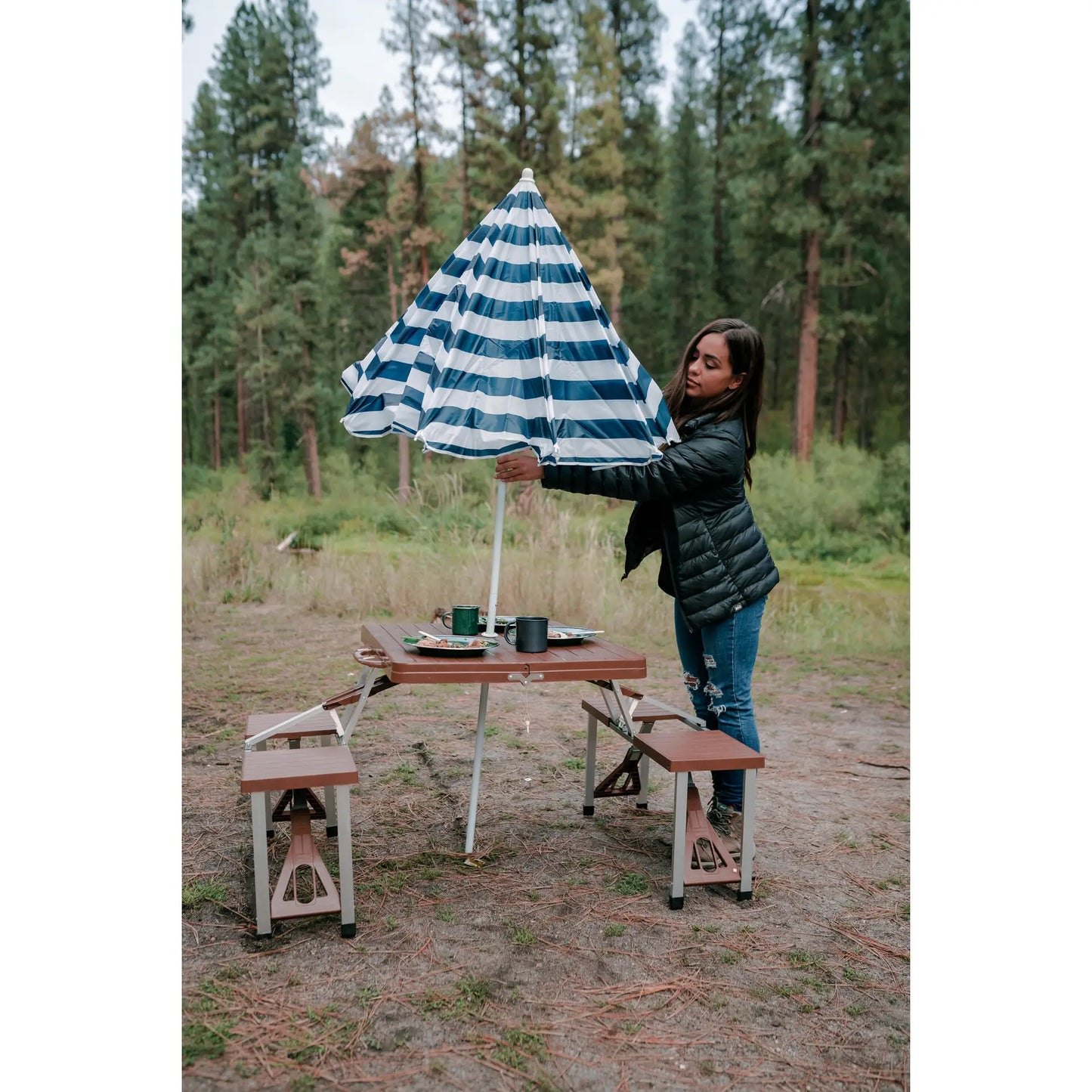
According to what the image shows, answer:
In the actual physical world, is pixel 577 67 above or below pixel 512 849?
above

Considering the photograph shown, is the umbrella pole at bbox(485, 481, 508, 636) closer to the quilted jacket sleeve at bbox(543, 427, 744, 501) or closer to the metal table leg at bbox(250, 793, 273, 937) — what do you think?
the quilted jacket sleeve at bbox(543, 427, 744, 501)

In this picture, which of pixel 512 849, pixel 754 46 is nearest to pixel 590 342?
pixel 512 849

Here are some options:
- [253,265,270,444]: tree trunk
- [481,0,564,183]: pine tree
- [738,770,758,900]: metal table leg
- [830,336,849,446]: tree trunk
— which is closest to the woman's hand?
[738,770,758,900]: metal table leg

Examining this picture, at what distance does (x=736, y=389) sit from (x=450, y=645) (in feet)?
3.79

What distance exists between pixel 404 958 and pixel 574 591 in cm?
447

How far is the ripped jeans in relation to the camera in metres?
2.88

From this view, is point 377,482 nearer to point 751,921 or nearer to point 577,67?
point 577,67

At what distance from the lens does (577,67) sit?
39.8 ft

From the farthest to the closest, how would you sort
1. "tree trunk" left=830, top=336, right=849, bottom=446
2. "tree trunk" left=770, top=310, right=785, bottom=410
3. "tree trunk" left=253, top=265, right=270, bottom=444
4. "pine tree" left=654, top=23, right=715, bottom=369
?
"tree trunk" left=770, top=310, right=785, bottom=410
"tree trunk" left=830, top=336, right=849, bottom=446
"tree trunk" left=253, top=265, right=270, bottom=444
"pine tree" left=654, top=23, right=715, bottom=369

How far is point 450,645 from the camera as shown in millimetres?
2686

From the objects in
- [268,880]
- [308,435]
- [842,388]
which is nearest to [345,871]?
[268,880]

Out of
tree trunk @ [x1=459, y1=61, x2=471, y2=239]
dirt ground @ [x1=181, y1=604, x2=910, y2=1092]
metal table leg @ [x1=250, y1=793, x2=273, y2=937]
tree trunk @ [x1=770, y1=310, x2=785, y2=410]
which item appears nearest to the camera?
dirt ground @ [x1=181, y1=604, x2=910, y2=1092]

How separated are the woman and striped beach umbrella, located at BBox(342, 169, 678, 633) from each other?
8.5 inches

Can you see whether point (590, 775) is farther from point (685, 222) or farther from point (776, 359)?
point (685, 222)
